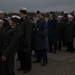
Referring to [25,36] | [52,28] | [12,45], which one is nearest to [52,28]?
[52,28]

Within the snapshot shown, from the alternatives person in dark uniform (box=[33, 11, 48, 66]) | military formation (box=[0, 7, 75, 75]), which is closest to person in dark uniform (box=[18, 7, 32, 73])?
military formation (box=[0, 7, 75, 75])

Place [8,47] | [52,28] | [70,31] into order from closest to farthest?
[8,47]
[52,28]
[70,31]

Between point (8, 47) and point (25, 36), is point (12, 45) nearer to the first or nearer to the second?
point (8, 47)

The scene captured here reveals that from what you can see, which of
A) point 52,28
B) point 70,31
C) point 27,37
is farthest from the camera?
point 70,31

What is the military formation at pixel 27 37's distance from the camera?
21.0 feet

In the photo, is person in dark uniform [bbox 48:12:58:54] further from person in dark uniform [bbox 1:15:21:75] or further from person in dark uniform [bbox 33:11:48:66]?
person in dark uniform [bbox 1:15:21:75]

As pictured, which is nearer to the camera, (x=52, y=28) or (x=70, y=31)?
(x=52, y=28)

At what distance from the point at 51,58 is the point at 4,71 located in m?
4.27

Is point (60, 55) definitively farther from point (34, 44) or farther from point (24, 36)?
point (24, 36)

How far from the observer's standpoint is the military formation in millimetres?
6398

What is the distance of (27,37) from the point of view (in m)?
8.02

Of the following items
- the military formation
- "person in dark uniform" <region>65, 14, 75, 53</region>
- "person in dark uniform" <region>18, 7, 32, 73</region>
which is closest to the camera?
the military formation

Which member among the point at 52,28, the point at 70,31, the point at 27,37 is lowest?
the point at 70,31

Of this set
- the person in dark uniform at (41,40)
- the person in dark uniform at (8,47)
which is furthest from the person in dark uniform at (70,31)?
the person in dark uniform at (8,47)
